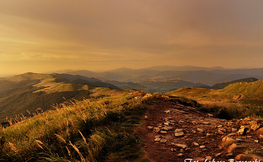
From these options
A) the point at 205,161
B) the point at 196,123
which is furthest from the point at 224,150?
the point at 196,123

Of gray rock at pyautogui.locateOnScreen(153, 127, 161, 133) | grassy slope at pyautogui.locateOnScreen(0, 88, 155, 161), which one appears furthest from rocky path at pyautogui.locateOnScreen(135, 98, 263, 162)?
grassy slope at pyautogui.locateOnScreen(0, 88, 155, 161)

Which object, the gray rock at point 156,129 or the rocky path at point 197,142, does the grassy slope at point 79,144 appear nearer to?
the rocky path at point 197,142

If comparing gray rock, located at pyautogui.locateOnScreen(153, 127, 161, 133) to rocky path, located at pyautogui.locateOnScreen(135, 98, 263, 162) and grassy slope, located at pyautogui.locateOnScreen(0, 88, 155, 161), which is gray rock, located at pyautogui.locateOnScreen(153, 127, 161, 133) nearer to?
rocky path, located at pyautogui.locateOnScreen(135, 98, 263, 162)

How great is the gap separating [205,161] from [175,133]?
2.49 meters

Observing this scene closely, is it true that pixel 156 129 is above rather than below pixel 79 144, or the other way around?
below

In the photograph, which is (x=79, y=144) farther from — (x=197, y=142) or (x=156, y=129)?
(x=197, y=142)

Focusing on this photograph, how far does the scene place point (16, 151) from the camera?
14.5 ft

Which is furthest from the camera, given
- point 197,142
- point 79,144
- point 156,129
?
point 156,129

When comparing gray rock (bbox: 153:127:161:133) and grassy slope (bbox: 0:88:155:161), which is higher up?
grassy slope (bbox: 0:88:155:161)

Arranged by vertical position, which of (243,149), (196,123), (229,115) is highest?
(243,149)

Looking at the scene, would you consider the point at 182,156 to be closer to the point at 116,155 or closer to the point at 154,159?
the point at 154,159

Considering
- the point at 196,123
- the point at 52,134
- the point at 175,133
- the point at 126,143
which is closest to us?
the point at 126,143

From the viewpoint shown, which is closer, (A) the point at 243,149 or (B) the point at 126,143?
(A) the point at 243,149

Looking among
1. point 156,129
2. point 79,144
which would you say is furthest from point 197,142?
point 79,144
